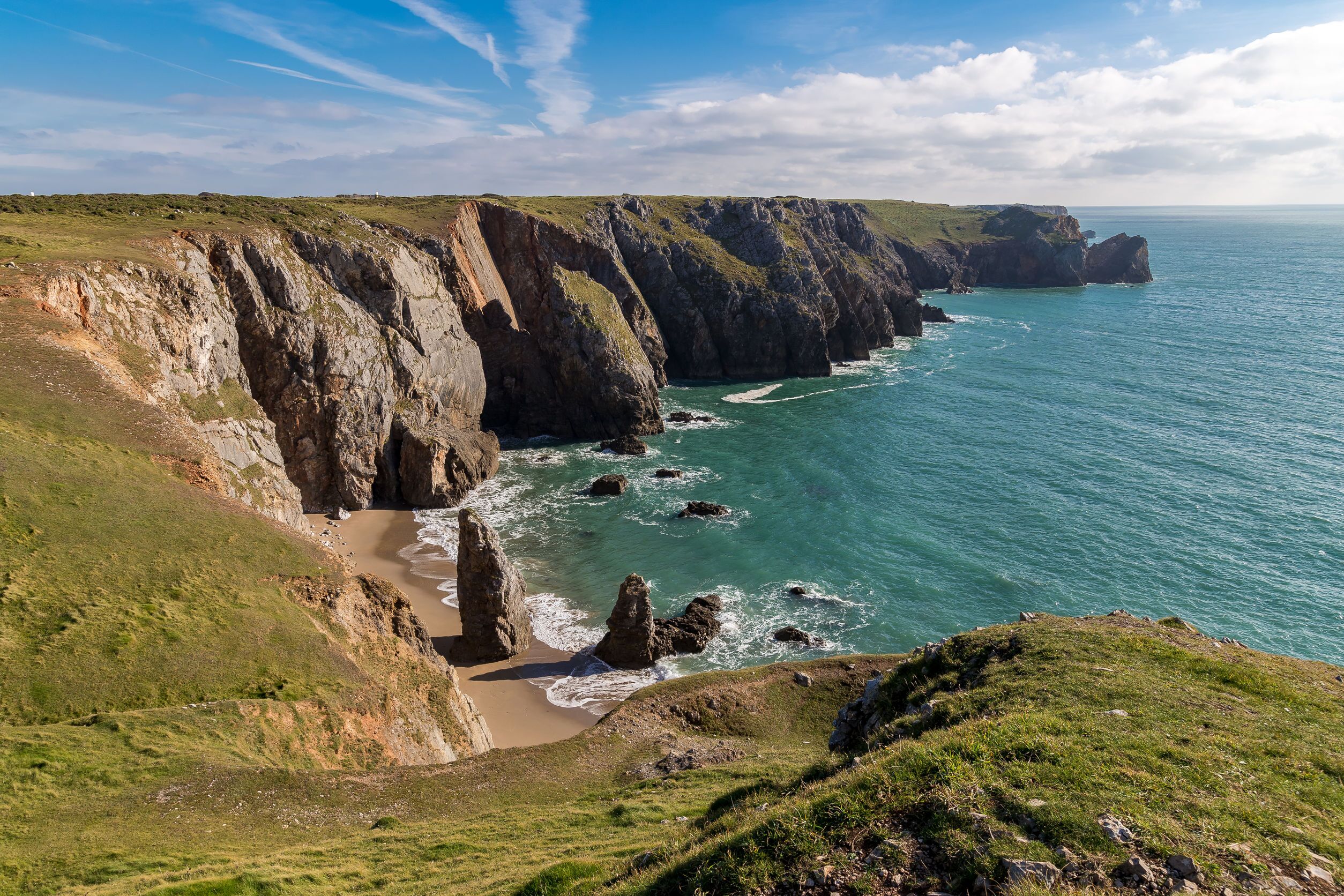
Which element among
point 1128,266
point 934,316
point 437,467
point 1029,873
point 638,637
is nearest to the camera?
point 1029,873

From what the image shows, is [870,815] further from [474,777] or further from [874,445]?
[874,445]

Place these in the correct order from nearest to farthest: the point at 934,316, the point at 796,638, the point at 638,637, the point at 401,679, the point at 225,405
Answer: the point at 401,679, the point at 638,637, the point at 796,638, the point at 225,405, the point at 934,316

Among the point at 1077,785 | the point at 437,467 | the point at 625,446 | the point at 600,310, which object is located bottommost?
the point at 625,446

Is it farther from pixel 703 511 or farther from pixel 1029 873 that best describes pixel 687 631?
pixel 1029 873

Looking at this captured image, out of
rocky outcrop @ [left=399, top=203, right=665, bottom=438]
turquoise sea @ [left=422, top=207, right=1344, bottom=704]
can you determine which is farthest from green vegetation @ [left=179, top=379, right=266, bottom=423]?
rocky outcrop @ [left=399, top=203, right=665, bottom=438]

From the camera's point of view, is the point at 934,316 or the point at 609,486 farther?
the point at 934,316

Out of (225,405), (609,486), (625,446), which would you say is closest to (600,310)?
(625,446)

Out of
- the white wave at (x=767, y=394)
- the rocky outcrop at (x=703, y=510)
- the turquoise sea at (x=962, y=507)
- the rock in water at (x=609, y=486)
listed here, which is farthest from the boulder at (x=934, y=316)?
the rocky outcrop at (x=703, y=510)

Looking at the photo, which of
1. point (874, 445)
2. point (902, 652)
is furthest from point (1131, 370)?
point (902, 652)
